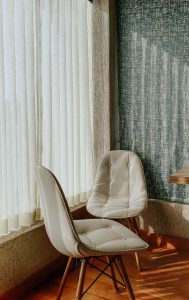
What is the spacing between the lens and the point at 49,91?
2.55m

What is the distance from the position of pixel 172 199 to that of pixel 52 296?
130cm

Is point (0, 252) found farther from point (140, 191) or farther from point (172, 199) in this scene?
point (172, 199)

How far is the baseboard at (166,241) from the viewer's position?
3.07 m

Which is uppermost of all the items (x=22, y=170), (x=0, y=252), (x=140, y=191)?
(x=22, y=170)

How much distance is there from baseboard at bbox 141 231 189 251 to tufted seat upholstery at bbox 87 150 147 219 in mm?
555

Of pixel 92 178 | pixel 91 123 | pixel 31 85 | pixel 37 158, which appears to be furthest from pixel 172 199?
pixel 31 85

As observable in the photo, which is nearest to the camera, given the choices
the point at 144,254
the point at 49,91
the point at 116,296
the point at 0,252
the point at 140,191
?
the point at 0,252

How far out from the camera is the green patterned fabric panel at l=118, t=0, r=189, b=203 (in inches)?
117

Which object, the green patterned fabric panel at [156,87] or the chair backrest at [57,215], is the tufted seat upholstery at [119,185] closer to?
the green patterned fabric panel at [156,87]

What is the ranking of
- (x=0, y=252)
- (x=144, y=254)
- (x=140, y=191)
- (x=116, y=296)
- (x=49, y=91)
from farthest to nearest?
(x=144, y=254), (x=140, y=191), (x=49, y=91), (x=116, y=296), (x=0, y=252)

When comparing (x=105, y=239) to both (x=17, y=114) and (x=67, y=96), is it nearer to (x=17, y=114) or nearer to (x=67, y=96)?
(x=17, y=114)

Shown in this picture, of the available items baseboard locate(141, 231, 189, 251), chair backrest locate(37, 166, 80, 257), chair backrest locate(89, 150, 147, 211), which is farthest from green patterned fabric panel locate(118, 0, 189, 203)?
chair backrest locate(37, 166, 80, 257)

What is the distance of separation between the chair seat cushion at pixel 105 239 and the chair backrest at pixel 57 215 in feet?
0.26

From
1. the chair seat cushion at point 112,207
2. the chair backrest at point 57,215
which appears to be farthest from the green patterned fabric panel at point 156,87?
the chair backrest at point 57,215
